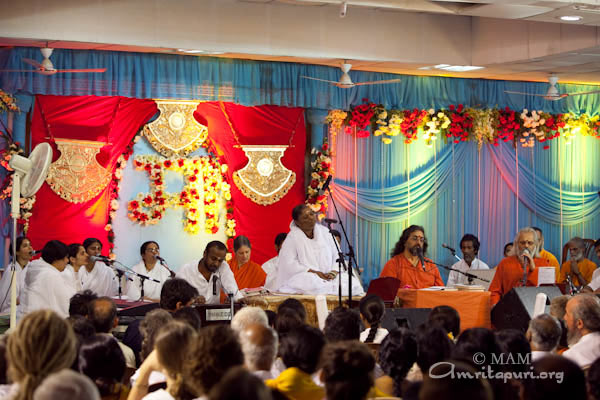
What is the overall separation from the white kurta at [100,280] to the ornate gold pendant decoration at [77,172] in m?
1.28

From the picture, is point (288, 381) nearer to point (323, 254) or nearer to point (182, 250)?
point (323, 254)

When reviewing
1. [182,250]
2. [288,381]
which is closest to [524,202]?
[182,250]

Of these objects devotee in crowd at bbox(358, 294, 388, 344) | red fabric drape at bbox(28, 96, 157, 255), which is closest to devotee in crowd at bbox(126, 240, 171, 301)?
red fabric drape at bbox(28, 96, 157, 255)

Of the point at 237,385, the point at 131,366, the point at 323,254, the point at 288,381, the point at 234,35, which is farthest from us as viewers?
the point at 234,35

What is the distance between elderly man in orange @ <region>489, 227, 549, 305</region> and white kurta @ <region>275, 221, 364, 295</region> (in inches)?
59.2

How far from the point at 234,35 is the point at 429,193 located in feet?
14.3

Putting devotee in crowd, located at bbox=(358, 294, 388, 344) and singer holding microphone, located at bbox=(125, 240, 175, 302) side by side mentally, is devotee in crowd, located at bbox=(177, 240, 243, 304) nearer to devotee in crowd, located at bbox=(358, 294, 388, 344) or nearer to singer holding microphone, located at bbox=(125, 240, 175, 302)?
singer holding microphone, located at bbox=(125, 240, 175, 302)

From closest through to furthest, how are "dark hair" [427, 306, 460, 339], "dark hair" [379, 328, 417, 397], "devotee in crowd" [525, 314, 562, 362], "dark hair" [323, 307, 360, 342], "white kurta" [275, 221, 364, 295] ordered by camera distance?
"dark hair" [379, 328, 417, 397] < "devotee in crowd" [525, 314, 562, 362] < "dark hair" [323, 307, 360, 342] < "dark hair" [427, 306, 460, 339] < "white kurta" [275, 221, 364, 295]

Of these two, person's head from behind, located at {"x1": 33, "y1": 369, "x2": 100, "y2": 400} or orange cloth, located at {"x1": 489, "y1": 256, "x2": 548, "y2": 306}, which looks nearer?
person's head from behind, located at {"x1": 33, "y1": 369, "x2": 100, "y2": 400}

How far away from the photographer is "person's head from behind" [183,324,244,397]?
3.48m

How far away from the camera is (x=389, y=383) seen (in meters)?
4.46

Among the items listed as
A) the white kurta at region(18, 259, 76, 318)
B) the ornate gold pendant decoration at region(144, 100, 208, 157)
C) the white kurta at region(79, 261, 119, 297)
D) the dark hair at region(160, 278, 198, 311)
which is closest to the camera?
the dark hair at region(160, 278, 198, 311)

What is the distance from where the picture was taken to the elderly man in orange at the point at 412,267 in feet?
32.0

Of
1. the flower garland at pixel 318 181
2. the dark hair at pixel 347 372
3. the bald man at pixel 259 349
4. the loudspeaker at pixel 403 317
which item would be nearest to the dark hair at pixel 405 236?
the loudspeaker at pixel 403 317
